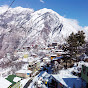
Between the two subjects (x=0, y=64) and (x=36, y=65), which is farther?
(x=0, y=64)

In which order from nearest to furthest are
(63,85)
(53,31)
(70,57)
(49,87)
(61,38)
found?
(63,85)
(49,87)
(70,57)
(61,38)
(53,31)

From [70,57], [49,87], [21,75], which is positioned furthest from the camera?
[21,75]

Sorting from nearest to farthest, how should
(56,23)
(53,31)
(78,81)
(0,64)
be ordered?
(78,81), (0,64), (53,31), (56,23)

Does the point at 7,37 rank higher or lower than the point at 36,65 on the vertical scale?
higher

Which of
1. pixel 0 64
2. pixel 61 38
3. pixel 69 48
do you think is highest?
pixel 61 38

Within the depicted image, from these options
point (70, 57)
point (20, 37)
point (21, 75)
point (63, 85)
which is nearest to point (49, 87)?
point (63, 85)

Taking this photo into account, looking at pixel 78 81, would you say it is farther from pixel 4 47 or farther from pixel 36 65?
pixel 4 47

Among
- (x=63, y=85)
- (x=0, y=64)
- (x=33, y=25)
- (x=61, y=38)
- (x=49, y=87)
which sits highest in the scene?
(x=33, y=25)

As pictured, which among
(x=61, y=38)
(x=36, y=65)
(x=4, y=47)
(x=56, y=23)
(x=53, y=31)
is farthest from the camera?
(x=56, y=23)

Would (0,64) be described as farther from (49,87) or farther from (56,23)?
(56,23)

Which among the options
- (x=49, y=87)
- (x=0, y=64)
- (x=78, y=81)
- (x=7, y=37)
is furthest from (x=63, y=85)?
(x=7, y=37)
